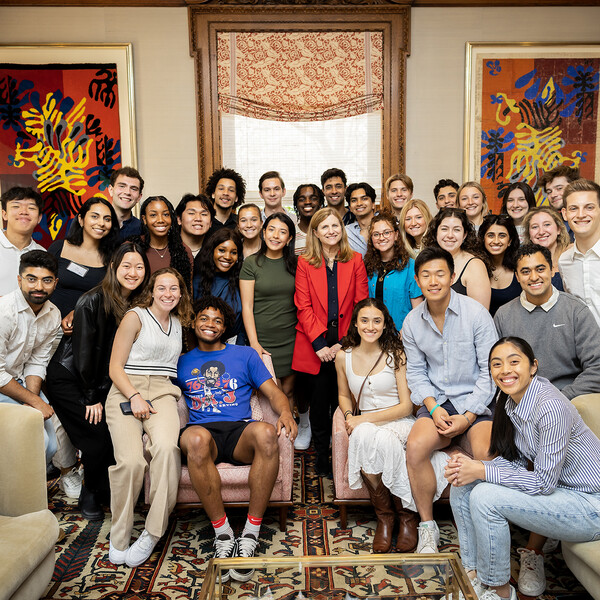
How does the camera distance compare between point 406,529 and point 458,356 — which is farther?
point 458,356

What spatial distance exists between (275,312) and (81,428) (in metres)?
1.34

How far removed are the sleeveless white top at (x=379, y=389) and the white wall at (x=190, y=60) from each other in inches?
131

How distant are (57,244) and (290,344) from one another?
160cm

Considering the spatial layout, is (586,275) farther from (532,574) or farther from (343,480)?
(343,480)

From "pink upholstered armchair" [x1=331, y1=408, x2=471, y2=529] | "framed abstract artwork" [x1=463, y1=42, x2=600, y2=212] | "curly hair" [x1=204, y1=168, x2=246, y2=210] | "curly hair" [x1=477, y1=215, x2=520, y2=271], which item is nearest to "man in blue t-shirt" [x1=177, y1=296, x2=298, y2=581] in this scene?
"pink upholstered armchair" [x1=331, y1=408, x2=471, y2=529]

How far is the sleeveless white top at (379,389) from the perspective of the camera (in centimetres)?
313

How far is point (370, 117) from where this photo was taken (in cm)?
584

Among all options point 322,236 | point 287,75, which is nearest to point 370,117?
point 287,75

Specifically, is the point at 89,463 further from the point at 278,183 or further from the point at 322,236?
the point at 278,183

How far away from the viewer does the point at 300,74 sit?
18.9ft

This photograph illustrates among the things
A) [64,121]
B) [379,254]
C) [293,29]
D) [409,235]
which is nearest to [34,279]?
[379,254]

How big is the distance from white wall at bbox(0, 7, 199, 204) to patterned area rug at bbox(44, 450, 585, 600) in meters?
3.42

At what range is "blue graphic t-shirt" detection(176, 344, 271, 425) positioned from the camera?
3158mm

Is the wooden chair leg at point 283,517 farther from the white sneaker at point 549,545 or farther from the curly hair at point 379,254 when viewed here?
the curly hair at point 379,254
